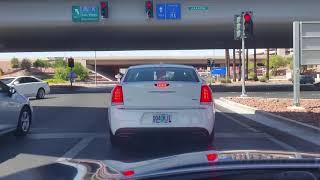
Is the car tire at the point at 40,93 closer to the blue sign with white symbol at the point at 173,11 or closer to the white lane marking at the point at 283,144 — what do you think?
the blue sign with white symbol at the point at 173,11

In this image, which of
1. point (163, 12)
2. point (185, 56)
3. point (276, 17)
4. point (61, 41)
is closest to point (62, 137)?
point (163, 12)

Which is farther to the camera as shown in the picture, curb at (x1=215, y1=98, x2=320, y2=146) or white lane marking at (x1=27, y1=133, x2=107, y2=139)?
white lane marking at (x1=27, y1=133, x2=107, y2=139)

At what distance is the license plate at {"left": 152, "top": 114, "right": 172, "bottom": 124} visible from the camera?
9617 mm

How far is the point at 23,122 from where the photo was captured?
42.3ft

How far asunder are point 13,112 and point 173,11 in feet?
73.2

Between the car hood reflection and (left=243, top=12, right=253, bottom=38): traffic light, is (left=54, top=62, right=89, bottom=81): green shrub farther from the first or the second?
the car hood reflection

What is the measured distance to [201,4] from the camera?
112 feet

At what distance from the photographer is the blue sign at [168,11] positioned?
109 feet

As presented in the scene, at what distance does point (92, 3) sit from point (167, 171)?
32.0 metres

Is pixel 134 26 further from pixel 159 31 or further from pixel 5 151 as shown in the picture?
pixel 5 151

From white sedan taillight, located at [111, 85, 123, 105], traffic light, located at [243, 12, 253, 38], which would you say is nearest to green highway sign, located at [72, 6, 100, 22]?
traffic light, located at [243, 12, 253, 38]

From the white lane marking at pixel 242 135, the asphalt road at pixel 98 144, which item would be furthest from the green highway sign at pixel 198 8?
the white lane marking at pixel 242 135

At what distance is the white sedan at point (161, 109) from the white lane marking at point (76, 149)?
864mm

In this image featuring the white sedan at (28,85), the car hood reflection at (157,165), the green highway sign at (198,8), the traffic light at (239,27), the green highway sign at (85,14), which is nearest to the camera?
the car hood reflection at (157,165)
